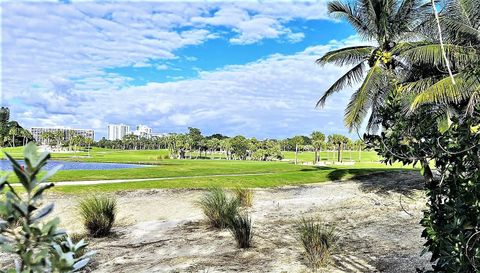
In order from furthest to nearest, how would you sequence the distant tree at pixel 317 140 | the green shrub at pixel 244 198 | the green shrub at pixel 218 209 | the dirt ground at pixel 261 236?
1. the distant tree at pixel 317 140
2. the green shrub at pixel 244 198
3. the green shrub at pixel 218 209
4. the dirt ground at pixel 261 236

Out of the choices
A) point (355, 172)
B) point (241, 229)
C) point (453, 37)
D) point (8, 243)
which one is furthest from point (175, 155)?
point (8, 243)

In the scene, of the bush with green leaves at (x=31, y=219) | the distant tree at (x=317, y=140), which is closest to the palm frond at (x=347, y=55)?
the bush with green leaves at (x=31, y=219)

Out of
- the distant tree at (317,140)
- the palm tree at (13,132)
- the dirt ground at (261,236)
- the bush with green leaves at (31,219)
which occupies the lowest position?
the dirt ground at (261,236)

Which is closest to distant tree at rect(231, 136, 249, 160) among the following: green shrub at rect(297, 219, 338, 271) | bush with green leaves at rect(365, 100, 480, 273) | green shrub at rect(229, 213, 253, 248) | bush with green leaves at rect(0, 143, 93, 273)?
green shrub at rect(229, 213, 253, 248)

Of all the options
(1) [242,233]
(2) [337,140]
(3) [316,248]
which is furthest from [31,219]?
(2) [337,140]

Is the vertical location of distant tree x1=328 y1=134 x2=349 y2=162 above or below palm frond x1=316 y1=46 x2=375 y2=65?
below

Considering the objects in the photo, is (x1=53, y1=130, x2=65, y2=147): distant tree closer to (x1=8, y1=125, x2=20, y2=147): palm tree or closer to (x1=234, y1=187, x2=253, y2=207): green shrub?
(x1=8, y1=125, x2=20, y2=147): palm tree

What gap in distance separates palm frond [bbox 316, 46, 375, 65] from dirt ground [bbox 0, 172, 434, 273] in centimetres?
600

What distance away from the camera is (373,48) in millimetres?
17438

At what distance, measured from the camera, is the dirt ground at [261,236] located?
6227 mm

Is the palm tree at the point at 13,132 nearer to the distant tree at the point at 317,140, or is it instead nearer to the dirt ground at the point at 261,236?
the distant tree at the point at 317,140

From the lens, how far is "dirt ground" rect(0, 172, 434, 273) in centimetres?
623

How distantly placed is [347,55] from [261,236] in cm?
1174

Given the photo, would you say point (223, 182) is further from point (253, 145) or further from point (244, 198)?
point (253, 145)
